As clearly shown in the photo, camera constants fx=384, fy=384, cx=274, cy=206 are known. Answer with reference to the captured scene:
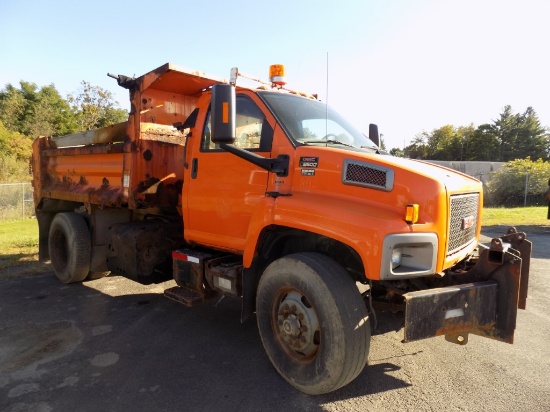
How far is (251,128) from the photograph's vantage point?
11.9 feet

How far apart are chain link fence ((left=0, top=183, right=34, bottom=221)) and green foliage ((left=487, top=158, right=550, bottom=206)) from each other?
71.6 feet

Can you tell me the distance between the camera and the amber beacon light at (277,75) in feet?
14.3

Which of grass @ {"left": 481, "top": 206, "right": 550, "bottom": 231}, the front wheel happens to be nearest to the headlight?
the front wheel

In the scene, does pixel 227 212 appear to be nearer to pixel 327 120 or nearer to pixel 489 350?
pixel 327 120

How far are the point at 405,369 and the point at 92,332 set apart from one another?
3.23 m

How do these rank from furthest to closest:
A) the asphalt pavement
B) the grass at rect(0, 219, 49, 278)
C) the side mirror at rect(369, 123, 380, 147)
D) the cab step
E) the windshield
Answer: the grass at rect(0, 219, 49, 278) < the side mirror at rect(369, 123, 380, 147) < the cab step < the windshield < the asphalt pavement

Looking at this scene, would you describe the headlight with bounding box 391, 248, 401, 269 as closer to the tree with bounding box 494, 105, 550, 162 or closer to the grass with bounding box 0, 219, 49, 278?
the grass with bounding box 0, 219, 49, 278

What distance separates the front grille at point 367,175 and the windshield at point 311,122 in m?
0.55

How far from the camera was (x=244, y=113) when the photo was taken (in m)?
3.73

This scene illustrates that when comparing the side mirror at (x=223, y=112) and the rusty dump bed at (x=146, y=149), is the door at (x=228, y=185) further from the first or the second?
the rusty dump bed at (x=146, y=149)

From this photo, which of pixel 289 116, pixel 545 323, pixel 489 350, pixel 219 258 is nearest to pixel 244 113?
pixel 289 116

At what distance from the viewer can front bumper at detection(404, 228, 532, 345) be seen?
2607 mm

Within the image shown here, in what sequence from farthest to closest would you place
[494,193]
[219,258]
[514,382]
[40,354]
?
1. [494,193]
2. [219,258]
3. [40,354]
4. [514,382]

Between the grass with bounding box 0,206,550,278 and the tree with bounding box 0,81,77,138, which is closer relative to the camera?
the grass with bounding box 0,206,550,278
